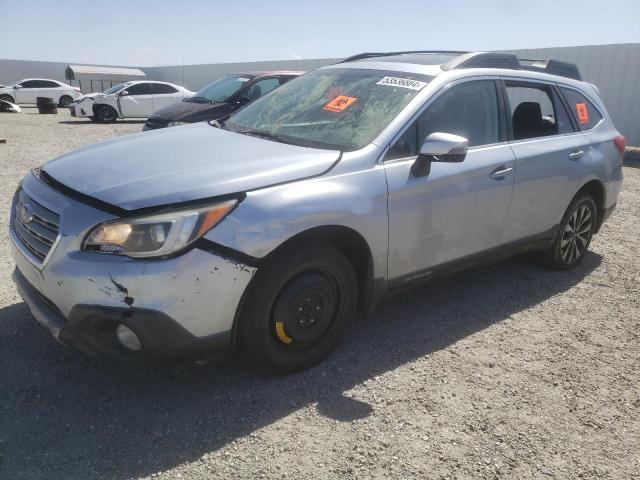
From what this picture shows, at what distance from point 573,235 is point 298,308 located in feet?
9.75

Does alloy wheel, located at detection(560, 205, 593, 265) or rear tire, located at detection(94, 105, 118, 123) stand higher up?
rear tire, located at detection(94, 105, 118, 123)

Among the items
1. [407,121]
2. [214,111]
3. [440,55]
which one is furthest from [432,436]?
[214,111]

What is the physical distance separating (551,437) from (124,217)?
89.1 inches

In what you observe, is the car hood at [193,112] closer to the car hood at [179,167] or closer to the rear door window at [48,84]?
the car hood at [179,167]

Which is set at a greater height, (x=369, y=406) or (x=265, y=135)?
(x=265, y=135)

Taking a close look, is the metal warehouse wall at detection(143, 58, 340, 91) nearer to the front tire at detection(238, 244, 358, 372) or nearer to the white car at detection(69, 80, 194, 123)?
the white car at detection(69, 80, 194, 123)

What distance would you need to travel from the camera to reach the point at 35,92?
80.8 feet

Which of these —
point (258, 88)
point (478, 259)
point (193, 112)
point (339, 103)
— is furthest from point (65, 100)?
point (478, 259)

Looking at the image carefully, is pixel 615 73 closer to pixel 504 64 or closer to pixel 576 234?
pixel 576 234

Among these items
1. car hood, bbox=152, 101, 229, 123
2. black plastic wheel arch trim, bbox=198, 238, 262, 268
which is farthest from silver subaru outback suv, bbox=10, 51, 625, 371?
car hood, bbox=152, 101, 229, 123

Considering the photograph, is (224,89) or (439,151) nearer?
(439,151)

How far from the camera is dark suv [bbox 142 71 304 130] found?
28.8 ft

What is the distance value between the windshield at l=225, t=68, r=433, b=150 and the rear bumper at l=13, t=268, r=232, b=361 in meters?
1.32

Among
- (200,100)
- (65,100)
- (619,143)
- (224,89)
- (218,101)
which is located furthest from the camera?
(65,100)
